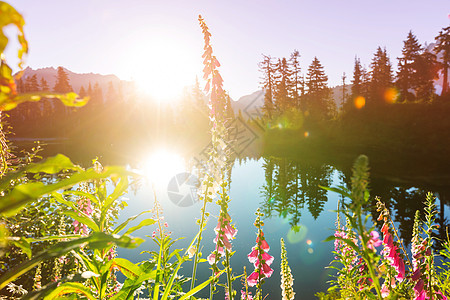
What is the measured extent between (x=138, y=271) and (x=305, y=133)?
49.6 meters

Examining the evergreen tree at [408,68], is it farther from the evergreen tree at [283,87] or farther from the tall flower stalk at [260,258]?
the tall flower stalk at [260,258]

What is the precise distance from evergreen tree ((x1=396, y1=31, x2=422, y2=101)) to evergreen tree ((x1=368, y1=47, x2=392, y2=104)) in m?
2.35

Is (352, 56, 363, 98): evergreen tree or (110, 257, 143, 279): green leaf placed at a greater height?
(352, 56, 363, 98): evergreen tree

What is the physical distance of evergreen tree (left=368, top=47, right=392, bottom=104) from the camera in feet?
151

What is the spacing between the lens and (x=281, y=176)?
28.1 metres

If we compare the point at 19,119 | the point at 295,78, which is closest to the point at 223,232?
the point at 295,78

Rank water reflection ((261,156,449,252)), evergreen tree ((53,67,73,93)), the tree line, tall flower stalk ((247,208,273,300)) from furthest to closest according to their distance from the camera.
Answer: evergreen tree ((53,67,73,93)), the tree line, water reflection ((261,156,449,252)), tall flower stalk ((247,208,273,300))

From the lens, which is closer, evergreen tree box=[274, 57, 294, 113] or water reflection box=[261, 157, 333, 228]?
water reflection box=[261, 157, 333, 228]

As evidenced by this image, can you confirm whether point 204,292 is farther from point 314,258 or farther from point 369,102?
point 369,102

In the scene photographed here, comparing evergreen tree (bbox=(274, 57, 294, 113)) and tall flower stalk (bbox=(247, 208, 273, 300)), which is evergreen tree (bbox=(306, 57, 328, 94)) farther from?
tall flower stalk (bbox=(247, 208, 273, 300))

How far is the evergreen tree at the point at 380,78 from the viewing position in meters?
46.1

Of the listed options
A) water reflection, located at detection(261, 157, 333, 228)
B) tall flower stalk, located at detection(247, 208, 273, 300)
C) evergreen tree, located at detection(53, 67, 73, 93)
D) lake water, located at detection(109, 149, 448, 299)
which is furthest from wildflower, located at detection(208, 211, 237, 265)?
evergreen tree, located at detection(53, 67, 73, 93)

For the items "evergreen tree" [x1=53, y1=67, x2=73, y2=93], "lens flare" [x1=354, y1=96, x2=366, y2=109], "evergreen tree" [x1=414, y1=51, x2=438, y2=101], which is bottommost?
"lens flare" [x1=354, y1=96, x2=366, y2=109]

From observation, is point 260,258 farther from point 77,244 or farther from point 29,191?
point 29,191
